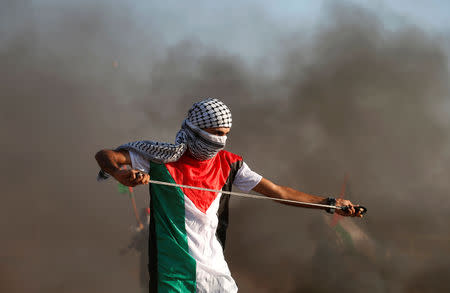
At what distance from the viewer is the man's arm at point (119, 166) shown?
10.8ft

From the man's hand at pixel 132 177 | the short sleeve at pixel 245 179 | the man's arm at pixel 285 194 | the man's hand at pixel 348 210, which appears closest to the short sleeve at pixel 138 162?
the man's hand at pixel 132 177

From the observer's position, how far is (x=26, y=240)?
37.0 ft

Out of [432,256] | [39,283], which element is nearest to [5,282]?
[39,283]

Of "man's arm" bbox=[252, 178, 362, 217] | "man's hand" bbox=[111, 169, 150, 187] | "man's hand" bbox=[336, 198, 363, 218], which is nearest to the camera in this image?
"man's hand" bbox=[111, 169, 150, 187]

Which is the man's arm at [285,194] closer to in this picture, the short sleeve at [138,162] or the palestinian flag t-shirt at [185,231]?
the palestinian flag t-shirt at [185,231]

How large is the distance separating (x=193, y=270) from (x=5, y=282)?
8.62 metres

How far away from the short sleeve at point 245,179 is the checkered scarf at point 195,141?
46 cm

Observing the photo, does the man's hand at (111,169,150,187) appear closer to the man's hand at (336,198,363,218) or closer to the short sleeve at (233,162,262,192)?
the short sleeve at (233,162,262,192)

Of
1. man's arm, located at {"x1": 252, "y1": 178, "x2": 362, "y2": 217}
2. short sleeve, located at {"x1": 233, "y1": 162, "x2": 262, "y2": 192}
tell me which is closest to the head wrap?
short sleeve, located at {"x1": 233, "y1": 162, "x2": 262, "y2": 192}

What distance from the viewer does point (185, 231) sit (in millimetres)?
3820

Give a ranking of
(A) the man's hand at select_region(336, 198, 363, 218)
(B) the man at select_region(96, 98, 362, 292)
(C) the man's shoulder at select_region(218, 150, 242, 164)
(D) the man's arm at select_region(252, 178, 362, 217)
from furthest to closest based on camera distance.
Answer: (A) the man's hand at select_region(336, 198, 363, 218) < (D) the man's arm at select_region(252, 178, 362, 217) < (C) the man's shoulder at select_region(218, 150, 242, 164) < (B) the man at select_region(96, 98, 362, 292)

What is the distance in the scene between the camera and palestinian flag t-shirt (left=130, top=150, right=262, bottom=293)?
3.74 meters

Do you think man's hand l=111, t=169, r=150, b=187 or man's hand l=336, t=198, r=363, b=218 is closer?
man's hand l=111, t=169, r=150, b=187

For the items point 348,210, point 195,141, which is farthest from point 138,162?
point 348,210
